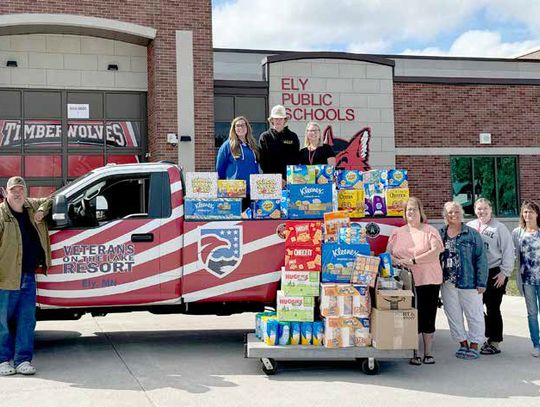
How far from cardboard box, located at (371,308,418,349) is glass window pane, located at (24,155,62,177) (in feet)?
42.2

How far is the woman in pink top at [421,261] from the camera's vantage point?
23.7 feet

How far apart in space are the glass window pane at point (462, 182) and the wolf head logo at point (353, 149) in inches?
121

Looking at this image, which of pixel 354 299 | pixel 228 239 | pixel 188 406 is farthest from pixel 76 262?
pixel 354 299

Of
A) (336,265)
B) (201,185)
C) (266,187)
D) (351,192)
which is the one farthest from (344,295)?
(201,185)

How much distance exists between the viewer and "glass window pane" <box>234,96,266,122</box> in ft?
62.3

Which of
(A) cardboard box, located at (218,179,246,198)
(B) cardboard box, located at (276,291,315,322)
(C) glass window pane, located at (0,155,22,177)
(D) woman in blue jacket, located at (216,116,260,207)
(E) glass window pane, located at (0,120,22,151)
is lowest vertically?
(B) cardboard box, located at (276,291,315,322)

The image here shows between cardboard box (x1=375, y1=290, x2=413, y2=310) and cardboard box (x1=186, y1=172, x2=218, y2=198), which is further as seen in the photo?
cardboard box (x1=186, y1=172, x2=218, y2=198)

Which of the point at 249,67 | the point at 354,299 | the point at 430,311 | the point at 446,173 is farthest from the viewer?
the point at 249,67

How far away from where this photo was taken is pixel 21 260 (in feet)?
22.5

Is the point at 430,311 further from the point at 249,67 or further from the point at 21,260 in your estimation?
the point at 249,67

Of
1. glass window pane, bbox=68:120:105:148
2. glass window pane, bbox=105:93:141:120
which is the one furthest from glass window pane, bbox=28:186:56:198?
glass window pane, bbox=105:93:141:120

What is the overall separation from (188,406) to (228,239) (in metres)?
2.29

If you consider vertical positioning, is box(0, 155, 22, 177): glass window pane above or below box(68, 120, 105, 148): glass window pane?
below

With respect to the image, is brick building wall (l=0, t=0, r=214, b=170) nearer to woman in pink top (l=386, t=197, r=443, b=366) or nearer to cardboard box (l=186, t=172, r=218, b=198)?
cardboard box (l=186, t=172, r=218, b=198)
